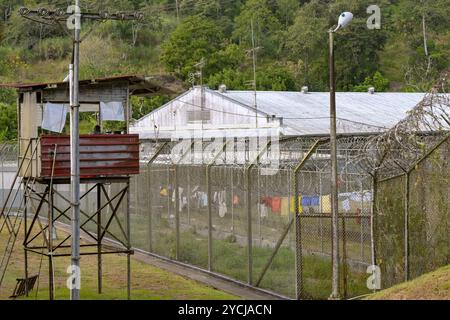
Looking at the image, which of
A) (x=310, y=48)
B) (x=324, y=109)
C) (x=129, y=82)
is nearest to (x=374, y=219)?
(x=129, y=82)

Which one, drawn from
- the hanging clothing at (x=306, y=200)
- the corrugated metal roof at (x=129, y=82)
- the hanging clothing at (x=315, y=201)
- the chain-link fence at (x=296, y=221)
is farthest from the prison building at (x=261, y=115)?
the hanging clothing at (x=306, y=200)

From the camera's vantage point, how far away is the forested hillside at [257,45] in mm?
65562

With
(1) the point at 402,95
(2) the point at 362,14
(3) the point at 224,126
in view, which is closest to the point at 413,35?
(2) the point at 362,14

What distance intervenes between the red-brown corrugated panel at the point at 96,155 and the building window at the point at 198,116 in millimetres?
22388

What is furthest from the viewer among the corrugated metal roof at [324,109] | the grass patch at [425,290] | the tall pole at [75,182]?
the corrugated metal roof at [324,109]

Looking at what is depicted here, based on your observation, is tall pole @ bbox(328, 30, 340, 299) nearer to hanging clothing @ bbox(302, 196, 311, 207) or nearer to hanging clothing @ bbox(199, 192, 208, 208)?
hanging clothing @ bbox(302, 196, 311, 207)

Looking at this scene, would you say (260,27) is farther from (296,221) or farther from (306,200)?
Answer: (296,221)

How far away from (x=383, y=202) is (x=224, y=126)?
2257 centimetres

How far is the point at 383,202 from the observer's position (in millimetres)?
16062

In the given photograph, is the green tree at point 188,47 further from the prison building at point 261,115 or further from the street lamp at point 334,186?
the street lamp at point 334,186

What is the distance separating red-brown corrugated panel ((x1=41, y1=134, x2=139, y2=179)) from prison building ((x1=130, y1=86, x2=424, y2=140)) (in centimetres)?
1775

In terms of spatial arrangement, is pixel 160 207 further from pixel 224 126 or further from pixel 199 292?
pixel 224 126

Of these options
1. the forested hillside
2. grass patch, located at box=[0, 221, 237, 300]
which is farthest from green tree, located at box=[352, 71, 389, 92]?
grass patch, located at box=[0, 221, 237, 300]

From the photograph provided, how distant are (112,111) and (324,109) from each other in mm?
23636
